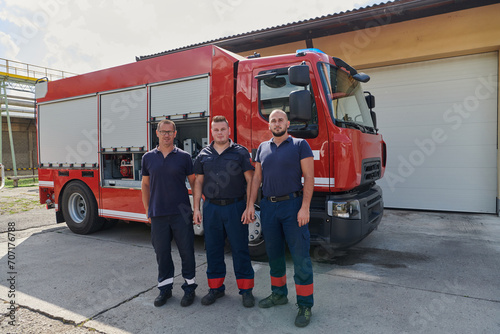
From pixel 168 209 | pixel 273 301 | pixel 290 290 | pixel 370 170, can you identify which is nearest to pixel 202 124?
pixel 168 209

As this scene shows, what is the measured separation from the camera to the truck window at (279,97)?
389 centimetres

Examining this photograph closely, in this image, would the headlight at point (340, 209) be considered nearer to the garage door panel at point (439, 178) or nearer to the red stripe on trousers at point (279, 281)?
the red stripe on trousers at point (279, 281)

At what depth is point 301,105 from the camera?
3.51 meters

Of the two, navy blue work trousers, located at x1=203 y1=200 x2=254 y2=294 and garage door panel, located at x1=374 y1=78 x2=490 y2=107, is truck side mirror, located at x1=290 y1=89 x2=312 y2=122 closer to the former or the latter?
navy blue work trousers, located at x1=203 y1=200 x2=254 y2=294

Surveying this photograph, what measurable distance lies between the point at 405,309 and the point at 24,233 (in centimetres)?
659

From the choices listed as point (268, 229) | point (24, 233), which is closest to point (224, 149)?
point (268, 229)

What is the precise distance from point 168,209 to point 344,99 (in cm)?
254

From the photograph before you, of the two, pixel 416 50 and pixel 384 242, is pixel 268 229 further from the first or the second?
pixel 416 50

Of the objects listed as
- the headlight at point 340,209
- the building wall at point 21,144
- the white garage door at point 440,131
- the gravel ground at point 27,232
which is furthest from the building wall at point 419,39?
the building wall at point 21,144

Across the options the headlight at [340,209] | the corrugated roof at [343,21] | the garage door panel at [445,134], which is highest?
the corrugated roof at [343,21]

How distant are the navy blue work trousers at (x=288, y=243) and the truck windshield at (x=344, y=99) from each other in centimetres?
144

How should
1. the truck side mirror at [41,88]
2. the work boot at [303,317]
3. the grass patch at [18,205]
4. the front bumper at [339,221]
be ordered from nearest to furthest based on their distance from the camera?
the work boot at [303,317], the front bumper at [339,221], the truck side mirror at [41,88], the grass patch at [18,205]

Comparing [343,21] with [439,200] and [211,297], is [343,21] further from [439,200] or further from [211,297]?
[211,297]

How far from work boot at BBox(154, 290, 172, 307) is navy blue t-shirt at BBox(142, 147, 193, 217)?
0.77 meters
